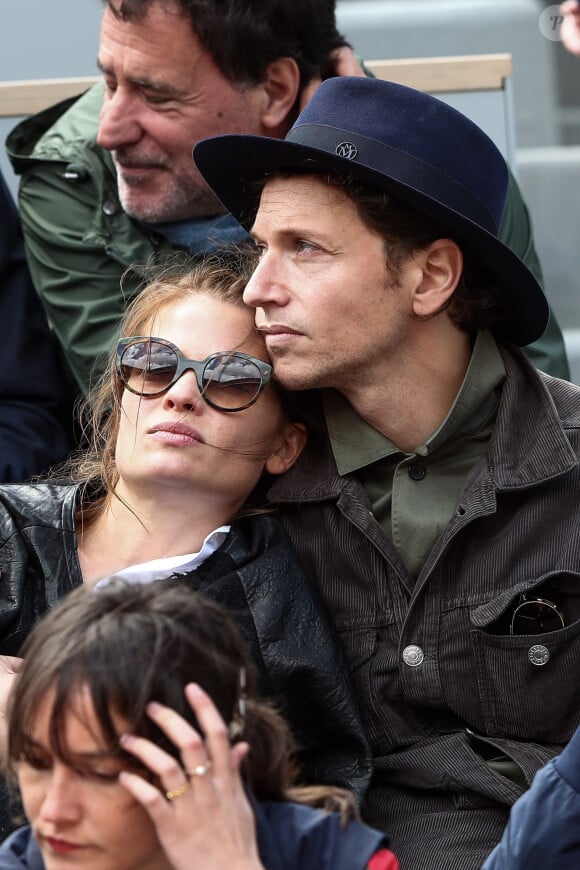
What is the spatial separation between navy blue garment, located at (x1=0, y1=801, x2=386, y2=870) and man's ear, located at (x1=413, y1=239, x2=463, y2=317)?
126cm

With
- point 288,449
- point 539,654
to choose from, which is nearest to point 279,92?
point 288,449

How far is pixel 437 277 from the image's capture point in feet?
10.0

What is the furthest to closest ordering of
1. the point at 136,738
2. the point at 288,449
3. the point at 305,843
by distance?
the point at 288,449, the point at 305,843, the point at 136,738

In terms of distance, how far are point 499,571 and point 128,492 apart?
2.56 feet

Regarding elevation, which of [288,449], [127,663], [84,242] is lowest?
[288,449]

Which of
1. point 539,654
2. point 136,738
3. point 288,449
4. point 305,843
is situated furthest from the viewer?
point 288,449

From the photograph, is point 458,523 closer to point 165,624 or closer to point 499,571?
point 499,571

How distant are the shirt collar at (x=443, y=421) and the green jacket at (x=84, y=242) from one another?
0.80 m

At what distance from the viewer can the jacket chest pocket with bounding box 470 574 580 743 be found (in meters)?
2.84

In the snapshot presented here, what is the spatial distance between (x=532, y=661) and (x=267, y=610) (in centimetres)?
53

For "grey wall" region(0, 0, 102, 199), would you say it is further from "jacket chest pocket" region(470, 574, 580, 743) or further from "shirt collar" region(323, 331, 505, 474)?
"jacket chest pocket" region(470, 574, 580, 743)

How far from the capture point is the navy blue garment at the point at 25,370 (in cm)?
372

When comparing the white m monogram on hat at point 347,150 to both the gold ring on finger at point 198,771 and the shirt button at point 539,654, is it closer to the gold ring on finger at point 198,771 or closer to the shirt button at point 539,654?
the shirt button at point 539,654

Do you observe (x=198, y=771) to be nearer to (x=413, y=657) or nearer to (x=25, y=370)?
(x=413, y=657)
